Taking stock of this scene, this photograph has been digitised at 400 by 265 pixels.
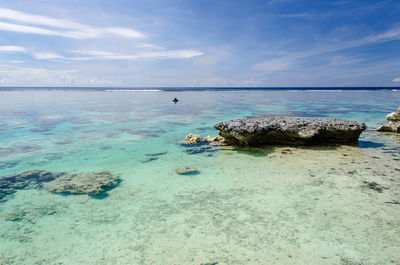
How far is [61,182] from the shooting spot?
6488mm

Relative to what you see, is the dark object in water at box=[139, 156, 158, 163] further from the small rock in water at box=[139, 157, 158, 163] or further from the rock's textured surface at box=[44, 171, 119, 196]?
the rock's textured surface at box=[44, 171, 119, 196]

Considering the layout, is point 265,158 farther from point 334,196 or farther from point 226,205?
point 226,205

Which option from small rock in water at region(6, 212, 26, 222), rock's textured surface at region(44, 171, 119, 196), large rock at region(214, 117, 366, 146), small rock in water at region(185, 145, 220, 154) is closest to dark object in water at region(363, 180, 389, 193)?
large rock at region(214, 117, 366, 146)

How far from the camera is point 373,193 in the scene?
5.59 metres

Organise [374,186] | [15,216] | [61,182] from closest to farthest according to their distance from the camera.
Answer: [15,216] < [374,186] < [61,182]

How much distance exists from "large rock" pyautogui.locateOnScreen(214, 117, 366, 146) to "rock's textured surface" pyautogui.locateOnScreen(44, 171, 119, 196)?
5.37 m

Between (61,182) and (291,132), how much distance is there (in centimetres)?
857

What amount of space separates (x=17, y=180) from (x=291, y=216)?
7.32m

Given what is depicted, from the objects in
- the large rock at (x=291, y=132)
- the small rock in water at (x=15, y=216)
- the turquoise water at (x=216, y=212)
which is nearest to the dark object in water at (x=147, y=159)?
the turquoise water at (x=216, y=212)

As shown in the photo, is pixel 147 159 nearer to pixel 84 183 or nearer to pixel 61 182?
pixel 84 183

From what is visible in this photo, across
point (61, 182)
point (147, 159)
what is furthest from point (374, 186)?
point (61, 182)

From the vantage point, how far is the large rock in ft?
32.3

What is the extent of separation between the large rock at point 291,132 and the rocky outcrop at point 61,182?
5.37 meters

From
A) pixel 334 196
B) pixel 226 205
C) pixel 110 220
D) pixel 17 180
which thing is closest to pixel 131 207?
pixel 110 220
